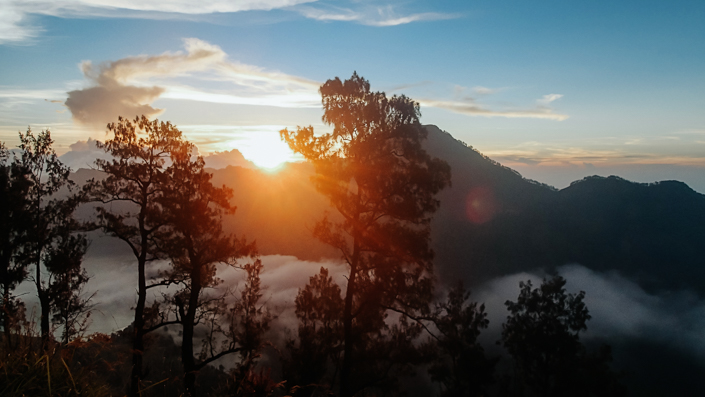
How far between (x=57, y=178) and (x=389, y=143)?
13488 mm

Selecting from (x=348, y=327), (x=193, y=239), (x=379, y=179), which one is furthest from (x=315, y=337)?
(x=379, y=179)

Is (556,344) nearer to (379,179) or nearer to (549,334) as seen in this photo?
(549,334)

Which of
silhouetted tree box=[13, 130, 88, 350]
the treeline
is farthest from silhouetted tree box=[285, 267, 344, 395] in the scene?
silhouetted tree box=[13, 130, 88, 350]

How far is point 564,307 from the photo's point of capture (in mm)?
34844

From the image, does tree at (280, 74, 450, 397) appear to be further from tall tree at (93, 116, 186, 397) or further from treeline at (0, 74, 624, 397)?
tall tree at (93, 116, 186, 397)

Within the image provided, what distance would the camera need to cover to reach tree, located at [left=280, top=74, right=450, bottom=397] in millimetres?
13195

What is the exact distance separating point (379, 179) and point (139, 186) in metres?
8.17

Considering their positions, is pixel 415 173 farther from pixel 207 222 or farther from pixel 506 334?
pixel 506 334

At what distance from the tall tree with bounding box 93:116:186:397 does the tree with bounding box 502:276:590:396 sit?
31557 mm

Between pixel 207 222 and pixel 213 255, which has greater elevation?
pixel 207 222

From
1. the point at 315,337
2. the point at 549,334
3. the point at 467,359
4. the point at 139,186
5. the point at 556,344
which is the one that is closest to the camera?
the point at 139,186

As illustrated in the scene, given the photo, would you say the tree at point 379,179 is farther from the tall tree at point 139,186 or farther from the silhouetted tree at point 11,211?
the silhouetted tree at point 11,211

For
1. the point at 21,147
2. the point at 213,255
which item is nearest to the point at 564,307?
the point at 213,255

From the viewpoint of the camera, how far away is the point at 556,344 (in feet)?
112
